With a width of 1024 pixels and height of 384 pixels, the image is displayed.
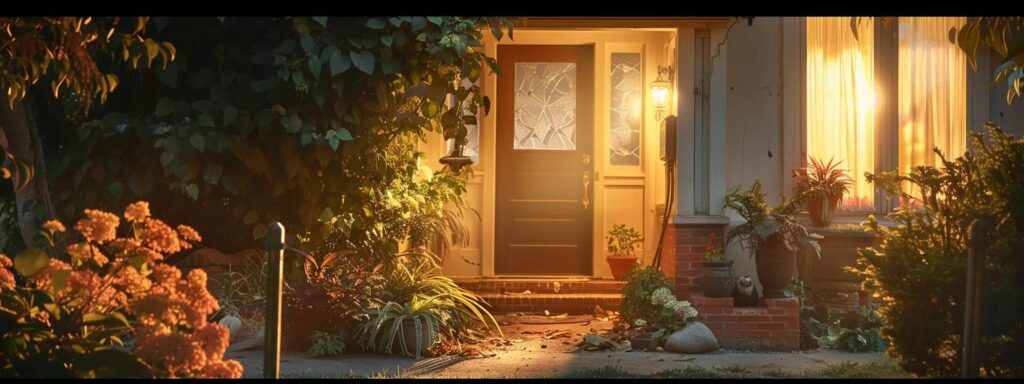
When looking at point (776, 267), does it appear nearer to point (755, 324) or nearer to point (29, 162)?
point (755, 324)

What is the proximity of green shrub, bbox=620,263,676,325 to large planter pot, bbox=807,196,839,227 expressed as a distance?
1.45 metres

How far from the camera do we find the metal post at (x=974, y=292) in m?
4.44

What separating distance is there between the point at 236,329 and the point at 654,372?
9.90ft

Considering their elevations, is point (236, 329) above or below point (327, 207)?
below

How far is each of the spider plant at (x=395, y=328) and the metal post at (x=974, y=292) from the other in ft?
12.8

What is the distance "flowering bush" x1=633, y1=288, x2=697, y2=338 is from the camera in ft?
26.3

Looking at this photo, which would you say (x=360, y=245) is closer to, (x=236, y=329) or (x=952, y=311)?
(x=236, y=329)

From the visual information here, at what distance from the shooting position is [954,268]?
16.9ft

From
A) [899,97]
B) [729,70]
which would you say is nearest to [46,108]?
[729,70]

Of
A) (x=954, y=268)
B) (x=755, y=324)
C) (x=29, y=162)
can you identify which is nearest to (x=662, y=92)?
(x=755, y=324)

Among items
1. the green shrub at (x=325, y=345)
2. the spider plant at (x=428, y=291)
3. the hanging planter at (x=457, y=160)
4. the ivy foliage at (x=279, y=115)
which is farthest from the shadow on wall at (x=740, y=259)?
the green shrub at (x=325, y=345)

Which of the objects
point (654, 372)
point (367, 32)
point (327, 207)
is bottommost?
point (654, 372)
